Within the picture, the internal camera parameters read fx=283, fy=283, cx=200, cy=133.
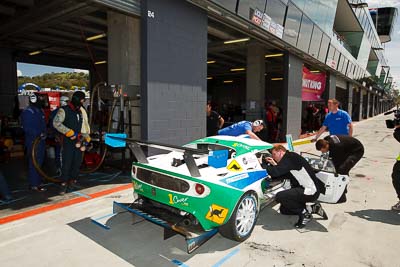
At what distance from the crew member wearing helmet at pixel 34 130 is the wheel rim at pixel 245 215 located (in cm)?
387

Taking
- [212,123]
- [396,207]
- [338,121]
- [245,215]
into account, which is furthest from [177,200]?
[212,123]

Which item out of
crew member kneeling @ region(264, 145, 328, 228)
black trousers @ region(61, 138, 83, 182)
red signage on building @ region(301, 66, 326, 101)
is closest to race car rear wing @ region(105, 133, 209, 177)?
crew member kneeling @ region(264, 145, 328, 228)

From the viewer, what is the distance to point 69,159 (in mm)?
5199

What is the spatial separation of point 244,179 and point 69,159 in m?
3.42

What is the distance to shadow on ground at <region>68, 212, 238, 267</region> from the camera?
122 inches

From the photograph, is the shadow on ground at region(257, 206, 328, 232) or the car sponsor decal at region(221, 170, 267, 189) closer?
the car sponsor decal at region(221, 170, 267, 189)

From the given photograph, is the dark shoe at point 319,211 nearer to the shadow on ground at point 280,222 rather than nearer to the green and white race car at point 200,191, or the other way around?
the shadow on ground at point 280,222

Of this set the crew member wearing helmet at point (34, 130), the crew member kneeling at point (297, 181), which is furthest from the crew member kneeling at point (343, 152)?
the crew member wearing helmet at point (34, 130)

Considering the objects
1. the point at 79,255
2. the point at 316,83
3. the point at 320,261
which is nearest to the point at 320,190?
the point at 320,261

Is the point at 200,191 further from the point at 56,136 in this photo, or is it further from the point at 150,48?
the point at 150,48

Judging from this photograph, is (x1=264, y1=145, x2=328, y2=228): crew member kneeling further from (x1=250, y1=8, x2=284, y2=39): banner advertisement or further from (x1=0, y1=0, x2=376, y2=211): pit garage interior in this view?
(x1=250, y1=8, x2=284, y2=39): banner advertisement

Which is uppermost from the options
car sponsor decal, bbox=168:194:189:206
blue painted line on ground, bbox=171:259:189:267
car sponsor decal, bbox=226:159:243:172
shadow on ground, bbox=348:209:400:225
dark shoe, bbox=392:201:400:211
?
car sponsor decal, bbox=226:159:243:172

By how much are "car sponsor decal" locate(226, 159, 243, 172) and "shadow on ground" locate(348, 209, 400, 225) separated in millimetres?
2308

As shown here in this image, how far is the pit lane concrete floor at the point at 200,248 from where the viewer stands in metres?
3.04
